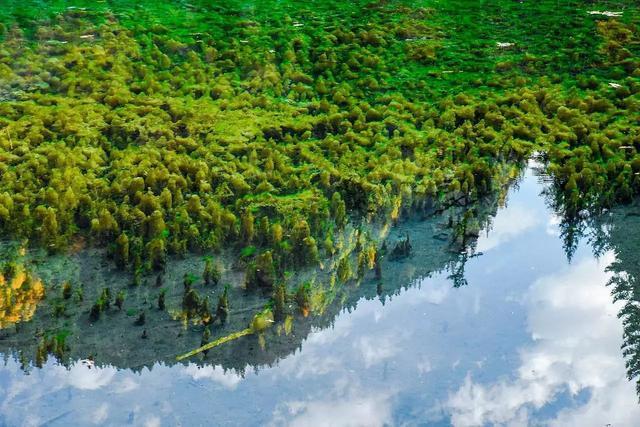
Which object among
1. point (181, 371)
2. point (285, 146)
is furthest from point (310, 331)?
point (285, 146)

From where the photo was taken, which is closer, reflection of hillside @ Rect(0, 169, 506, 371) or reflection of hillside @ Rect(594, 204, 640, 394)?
reflection of hillside @ Rect(0, 169, 506, 371)

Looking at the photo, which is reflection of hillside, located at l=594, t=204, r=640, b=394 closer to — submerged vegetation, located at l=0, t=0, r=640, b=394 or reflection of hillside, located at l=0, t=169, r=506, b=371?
submerged vegetation, located at l=0, t=0, r=640, b=394

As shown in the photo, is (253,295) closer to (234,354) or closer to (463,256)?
(234,354)

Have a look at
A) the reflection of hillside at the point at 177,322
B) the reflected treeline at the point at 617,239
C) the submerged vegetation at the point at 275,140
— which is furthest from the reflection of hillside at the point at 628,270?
the reflection of hillside at the point at 177,322

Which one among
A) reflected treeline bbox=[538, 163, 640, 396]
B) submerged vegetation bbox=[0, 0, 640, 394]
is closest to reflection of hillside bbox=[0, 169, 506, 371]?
submerged vegetation bbox=[0, 0, 640, 394]

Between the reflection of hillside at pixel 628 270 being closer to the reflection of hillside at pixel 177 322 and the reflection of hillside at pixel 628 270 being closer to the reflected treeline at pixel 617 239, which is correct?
the reflected treeline at pixel 617 239

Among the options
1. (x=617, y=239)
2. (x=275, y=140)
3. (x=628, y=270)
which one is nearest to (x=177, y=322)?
(x=275, y=140)
